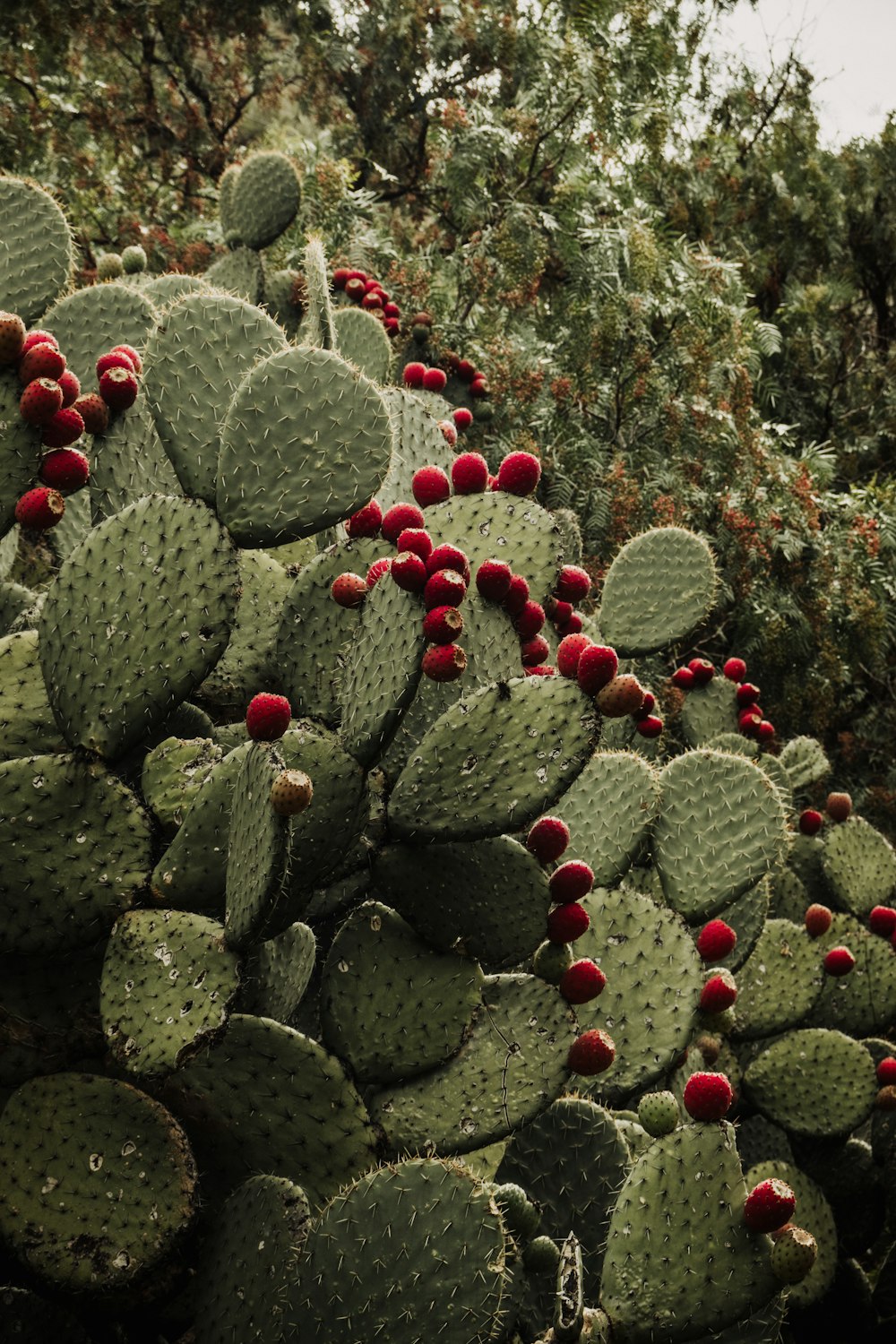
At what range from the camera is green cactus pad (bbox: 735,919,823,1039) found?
2166 millimetres

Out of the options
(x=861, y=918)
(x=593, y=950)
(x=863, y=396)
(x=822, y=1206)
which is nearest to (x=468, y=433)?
(x=861, y=918)

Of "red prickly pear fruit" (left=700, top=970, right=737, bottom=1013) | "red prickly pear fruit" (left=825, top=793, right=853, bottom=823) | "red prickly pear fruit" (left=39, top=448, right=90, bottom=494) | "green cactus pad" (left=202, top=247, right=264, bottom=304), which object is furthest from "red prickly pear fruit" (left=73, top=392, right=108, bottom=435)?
"red prickly pear fruit" (left=825, top=793, right=853, bottom=823)

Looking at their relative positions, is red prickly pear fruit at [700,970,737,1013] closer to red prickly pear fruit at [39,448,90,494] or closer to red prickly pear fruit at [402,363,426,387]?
red prickly pear fruit at [39,448,90,494]

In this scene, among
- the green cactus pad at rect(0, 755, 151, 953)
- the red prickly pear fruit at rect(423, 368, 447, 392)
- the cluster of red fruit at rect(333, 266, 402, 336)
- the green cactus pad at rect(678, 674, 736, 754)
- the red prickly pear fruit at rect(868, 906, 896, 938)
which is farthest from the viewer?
the cluster of red fruit at rect(333, 266, 402, 336)

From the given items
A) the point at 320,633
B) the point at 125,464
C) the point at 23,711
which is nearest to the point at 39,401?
the point at 125,464

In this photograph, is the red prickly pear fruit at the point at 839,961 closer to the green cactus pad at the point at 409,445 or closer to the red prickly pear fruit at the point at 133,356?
the green cactus pad at the point at 409,445

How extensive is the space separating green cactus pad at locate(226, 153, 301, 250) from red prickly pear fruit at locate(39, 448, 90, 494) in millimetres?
1805

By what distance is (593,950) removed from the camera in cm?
172

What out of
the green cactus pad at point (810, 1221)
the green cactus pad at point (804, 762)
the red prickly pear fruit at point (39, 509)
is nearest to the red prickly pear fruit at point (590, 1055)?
the green cactus pad at point (810, 1221)

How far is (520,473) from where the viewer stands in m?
1.62

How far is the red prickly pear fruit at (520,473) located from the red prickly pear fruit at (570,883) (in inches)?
23.4

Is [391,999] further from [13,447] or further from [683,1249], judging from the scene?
Result: [13,447]

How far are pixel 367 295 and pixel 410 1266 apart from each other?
8.79 feet

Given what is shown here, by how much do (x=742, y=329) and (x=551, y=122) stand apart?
1.16 m
